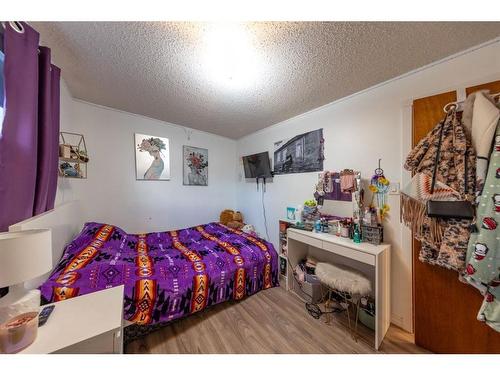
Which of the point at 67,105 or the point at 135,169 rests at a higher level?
the point at 67,105

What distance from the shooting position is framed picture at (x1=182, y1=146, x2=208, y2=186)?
126 inches

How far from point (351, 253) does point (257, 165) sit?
203 cm

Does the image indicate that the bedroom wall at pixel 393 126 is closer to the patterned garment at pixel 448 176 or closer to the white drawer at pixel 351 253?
the patterned garment at pixel 448 176

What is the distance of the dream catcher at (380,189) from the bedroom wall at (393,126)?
0.05 m

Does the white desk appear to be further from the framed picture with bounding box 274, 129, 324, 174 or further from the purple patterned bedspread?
the framed picture with bounding box 274, 129, 324, 174

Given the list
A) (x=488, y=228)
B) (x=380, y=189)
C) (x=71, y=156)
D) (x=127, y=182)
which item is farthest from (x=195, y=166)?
(x=488, y=228)

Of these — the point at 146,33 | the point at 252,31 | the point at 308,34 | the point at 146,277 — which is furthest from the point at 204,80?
the point at 146,277

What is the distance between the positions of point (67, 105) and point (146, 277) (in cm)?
212

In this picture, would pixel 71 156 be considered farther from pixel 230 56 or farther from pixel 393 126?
pixel 393 126

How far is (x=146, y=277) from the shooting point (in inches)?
57.3

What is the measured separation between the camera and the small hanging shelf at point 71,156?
176 centimetres

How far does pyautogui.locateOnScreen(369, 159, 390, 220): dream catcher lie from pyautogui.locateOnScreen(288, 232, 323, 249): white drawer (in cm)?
63

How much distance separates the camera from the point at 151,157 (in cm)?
286
